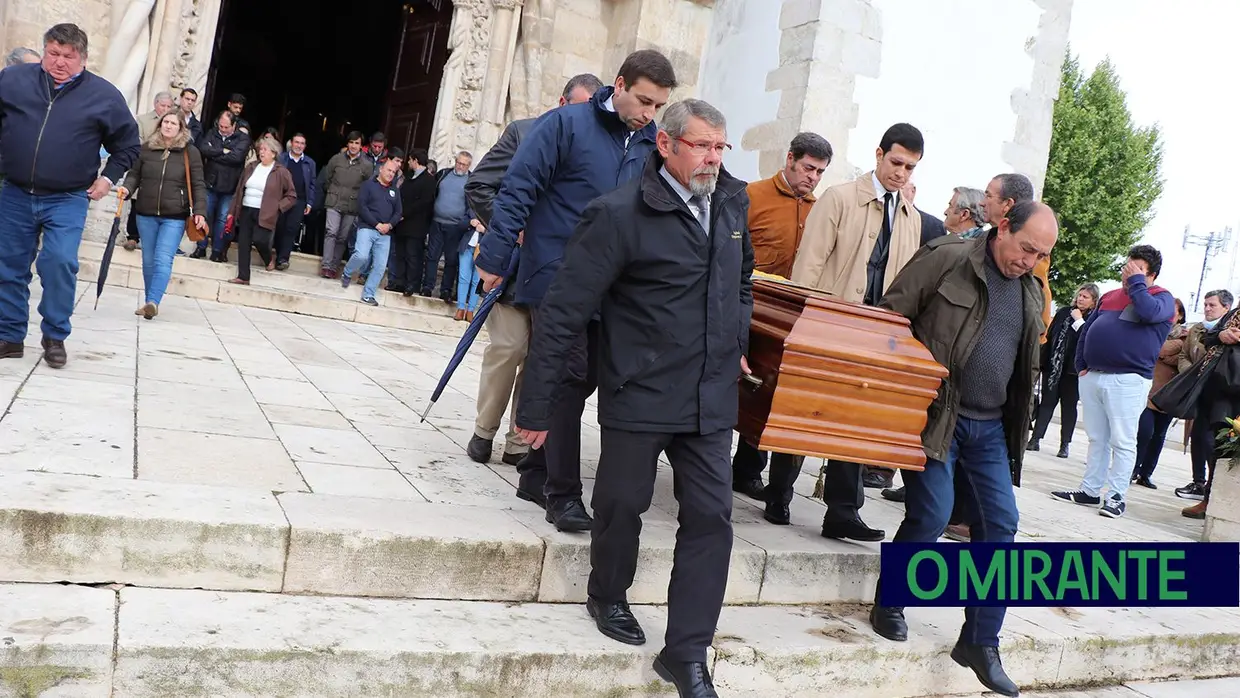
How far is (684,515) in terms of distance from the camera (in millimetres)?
3330

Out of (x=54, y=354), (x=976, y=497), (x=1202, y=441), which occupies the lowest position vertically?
(x=54, y=354)

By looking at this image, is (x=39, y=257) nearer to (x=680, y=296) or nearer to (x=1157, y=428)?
(x=680, y=296)

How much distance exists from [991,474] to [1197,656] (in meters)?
1.99

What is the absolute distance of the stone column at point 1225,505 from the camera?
6.70 metres

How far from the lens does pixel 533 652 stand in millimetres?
3250

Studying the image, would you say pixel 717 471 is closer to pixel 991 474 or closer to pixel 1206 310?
pixel 991 474

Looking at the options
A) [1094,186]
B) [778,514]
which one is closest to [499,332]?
[778,514]

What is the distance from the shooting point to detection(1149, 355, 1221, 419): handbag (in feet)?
27.0

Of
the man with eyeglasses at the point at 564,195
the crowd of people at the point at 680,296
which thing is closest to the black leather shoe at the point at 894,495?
the crowd of people at the point at 680,296

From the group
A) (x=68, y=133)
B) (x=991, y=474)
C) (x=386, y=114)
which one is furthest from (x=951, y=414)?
(x=386, y=114)

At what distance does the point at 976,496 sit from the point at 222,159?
936 centimetres

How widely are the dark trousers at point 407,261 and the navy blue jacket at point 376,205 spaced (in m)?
0.48

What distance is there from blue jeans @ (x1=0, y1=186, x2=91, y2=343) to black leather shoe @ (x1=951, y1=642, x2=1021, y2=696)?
4868 millimetres

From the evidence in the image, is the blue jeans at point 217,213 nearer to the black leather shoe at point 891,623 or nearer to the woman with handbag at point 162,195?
the woman with handbag at point 162,195
